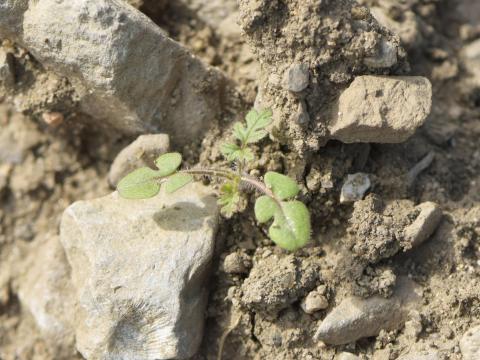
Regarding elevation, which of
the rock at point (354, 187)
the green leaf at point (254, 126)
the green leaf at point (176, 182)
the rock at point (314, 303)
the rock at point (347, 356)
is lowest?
the rock at point (347, 356)

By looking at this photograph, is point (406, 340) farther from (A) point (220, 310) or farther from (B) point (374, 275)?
(A) point (220, 310)

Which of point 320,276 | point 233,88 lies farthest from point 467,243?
point 233,88

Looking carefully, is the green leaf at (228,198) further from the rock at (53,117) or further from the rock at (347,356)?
the rock at (53,117)

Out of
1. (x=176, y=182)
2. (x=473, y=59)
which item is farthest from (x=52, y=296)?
(x=473, y=59)

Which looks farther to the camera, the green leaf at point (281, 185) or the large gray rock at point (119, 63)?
the large gray rock at point (119, 63)

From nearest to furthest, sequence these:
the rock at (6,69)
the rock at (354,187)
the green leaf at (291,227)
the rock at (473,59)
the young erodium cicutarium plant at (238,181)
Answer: the green leaf at (291,227)
the young erodium cicutarium plant at (238,181)
the rock at (354,187)
the rock at (6,69)
the rock at (473,59)

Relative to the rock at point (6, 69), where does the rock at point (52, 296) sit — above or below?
below

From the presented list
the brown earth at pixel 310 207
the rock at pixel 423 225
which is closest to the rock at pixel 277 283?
the brown earth at pixel 310 207

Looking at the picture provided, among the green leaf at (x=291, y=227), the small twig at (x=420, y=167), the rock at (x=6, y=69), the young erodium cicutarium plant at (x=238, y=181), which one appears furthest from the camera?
the rock at (x=6, y=69)
